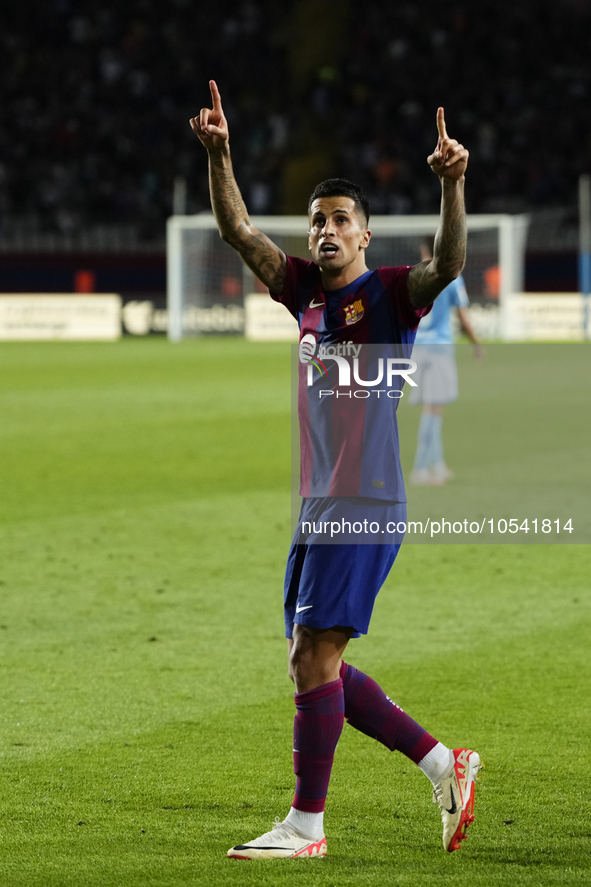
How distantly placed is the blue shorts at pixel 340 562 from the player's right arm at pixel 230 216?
27.8 inches

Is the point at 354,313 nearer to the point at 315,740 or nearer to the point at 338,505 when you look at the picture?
the point at 338,505

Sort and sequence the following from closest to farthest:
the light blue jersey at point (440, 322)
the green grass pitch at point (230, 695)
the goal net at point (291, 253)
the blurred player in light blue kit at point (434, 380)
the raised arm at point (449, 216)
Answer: the raised arm at point (449, 216) < the green grass pitch at point (230, 695) < the blurred player in light blue kit at point (434, 380) < the light blue jersey at point (440, 322) < the goal net at point (291, 253)

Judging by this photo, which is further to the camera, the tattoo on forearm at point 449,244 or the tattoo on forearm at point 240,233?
the tattoo on forearm at point 240,233

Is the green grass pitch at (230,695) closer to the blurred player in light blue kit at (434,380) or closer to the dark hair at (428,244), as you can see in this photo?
the blurred player in light blue kit at (434,380)

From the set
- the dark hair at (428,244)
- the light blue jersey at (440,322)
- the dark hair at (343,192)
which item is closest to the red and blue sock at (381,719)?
the dark hair at (343,192)

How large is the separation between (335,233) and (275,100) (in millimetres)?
34976

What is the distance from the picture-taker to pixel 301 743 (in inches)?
141

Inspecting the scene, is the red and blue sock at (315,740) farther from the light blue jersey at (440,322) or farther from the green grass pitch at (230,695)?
the light blue jersey at (440,322)

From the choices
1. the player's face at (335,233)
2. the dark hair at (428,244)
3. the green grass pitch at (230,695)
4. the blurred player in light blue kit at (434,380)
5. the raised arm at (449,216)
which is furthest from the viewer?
the blurred player in light blue kit at (434,380)

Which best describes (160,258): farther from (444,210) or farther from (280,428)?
(444,210)

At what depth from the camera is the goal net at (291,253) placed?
27688 millimetres

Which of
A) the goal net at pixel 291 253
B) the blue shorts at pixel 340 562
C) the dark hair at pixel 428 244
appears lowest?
the blue shorts at pixel 340 562

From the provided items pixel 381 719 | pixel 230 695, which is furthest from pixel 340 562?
pixel 230 695

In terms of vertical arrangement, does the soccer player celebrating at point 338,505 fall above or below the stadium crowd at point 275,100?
below
